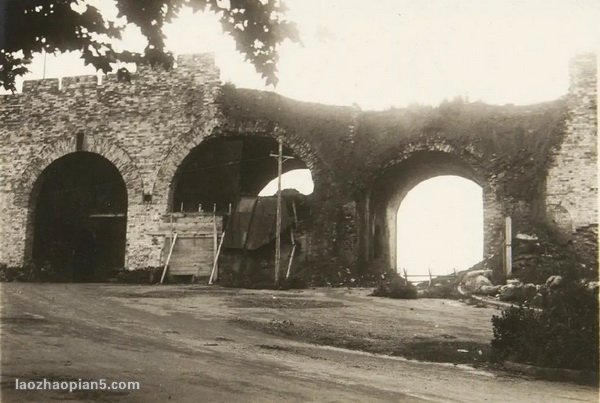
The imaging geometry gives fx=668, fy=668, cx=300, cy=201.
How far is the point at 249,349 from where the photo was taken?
26.5 feet

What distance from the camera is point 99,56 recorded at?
17.2 ft

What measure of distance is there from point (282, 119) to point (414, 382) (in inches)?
545

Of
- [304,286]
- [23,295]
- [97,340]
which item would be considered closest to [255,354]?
[97,340]

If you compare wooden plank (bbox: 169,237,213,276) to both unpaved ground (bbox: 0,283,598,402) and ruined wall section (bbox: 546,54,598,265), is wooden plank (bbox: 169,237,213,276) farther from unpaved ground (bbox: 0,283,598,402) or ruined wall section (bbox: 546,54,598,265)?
ruined wall section (bbox: 546,54,598,265)

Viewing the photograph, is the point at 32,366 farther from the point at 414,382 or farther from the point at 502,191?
the point at 502,191

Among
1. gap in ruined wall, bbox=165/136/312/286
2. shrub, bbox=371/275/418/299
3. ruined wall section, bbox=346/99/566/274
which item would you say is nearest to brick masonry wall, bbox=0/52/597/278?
ruined wall section, bbox=346/99/566/274

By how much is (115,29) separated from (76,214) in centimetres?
1858

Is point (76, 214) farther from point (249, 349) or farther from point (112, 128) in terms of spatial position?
point (249, 349)

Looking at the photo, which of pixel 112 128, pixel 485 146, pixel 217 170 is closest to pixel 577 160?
pixel 485 146

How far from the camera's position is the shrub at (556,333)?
7.43 meters

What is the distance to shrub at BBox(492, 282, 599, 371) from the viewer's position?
24.4 ft

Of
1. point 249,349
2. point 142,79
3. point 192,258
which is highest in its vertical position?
point 142,79

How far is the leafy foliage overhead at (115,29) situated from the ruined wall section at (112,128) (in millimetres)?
14813

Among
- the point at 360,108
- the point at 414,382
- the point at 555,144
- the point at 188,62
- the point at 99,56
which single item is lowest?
the point at 414,382
